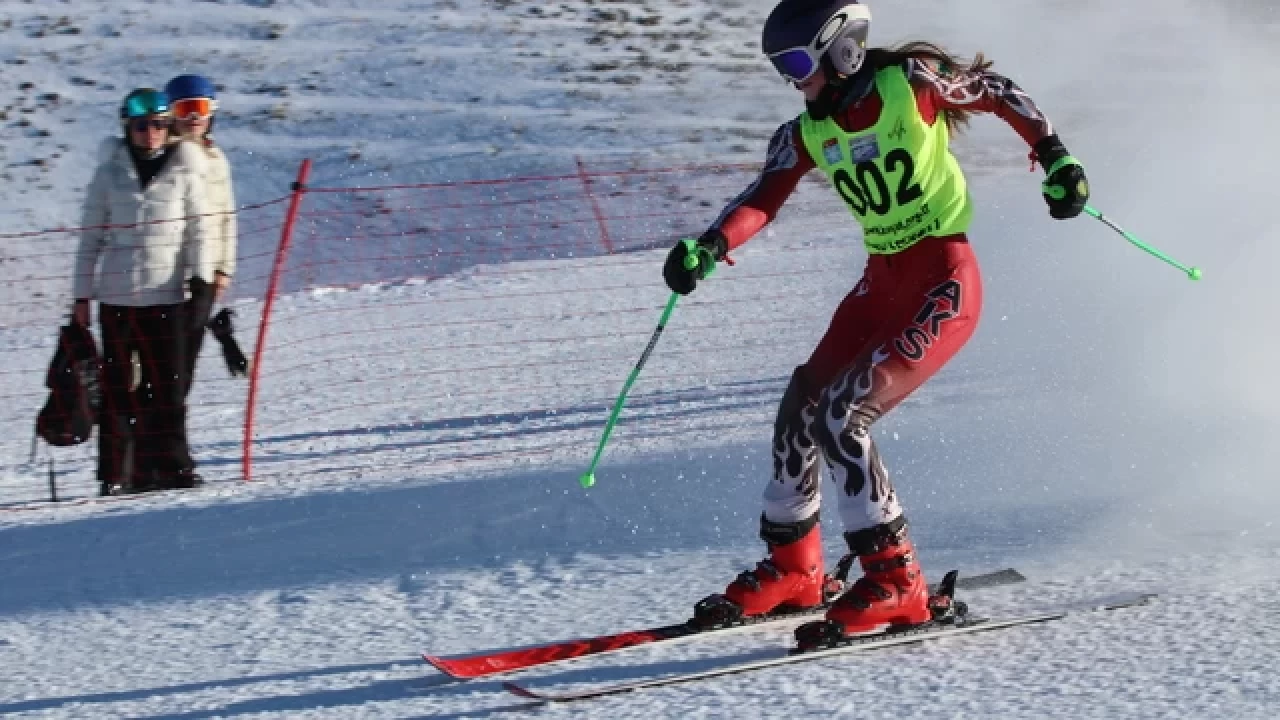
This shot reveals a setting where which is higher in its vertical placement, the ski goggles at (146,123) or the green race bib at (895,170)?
the ski goggles at (146,123)

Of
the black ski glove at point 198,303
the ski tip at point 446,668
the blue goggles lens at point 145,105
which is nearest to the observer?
the ski tip at point 446,668

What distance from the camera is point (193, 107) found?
693 cm

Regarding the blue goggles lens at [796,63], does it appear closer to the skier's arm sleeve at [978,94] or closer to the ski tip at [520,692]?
the skier's arm sleeve at [978,94]

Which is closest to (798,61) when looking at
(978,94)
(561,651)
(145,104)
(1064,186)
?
(978,94)

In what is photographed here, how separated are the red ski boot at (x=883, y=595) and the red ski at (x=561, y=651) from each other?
1.04 ft

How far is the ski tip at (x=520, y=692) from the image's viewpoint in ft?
13.2

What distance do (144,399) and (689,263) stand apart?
3.53 m

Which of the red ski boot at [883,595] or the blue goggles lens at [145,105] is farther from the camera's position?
the blue goggles lens at [145,105]

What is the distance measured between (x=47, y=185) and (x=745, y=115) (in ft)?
23.0

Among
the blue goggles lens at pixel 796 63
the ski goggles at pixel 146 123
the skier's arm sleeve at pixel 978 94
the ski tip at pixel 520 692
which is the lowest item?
the ski tip at pixel 520 692

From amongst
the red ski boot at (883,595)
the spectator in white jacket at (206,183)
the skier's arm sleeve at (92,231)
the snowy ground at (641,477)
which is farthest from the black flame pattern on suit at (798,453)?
the skier's arm sleeve at (92,231)

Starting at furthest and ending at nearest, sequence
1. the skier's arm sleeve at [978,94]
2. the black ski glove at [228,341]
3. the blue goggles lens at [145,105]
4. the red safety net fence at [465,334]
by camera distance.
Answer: the red safety net fence at [465,334] < the black ski glove at [228,341] < the blue goggles lens at [145,105] < the skier's arm sleeve at [978,94]

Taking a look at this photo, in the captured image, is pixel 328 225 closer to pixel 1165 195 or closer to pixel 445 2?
pixel 445 2

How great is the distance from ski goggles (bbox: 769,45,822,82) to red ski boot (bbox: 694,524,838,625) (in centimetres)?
124
